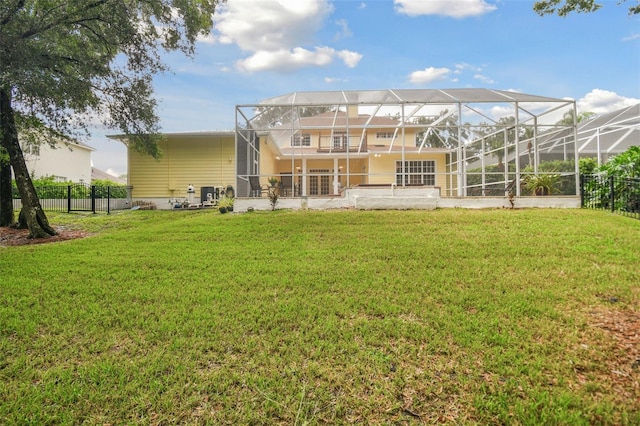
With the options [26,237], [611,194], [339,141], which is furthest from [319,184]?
[26,237]

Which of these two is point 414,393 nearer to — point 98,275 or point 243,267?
point 243,267

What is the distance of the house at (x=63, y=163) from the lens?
22141 millimetres

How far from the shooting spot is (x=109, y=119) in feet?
38.4

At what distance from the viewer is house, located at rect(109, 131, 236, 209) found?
17.2m

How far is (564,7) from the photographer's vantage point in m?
6.16

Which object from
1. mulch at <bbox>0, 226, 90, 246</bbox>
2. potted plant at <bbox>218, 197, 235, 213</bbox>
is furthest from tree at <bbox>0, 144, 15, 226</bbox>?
potted plant at <bbox>218, 197, 235, 213</bbox>

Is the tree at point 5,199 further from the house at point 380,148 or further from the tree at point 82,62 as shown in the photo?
the house at point 380,148

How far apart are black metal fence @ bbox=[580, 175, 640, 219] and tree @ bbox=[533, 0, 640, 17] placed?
230 inches

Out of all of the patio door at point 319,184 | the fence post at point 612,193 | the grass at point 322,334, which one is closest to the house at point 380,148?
the patio door at point 319,184

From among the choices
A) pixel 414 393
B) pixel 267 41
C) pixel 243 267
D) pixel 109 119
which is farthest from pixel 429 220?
pixel 267 41

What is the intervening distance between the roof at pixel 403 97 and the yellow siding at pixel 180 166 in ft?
19.2

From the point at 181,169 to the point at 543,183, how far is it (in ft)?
53.7

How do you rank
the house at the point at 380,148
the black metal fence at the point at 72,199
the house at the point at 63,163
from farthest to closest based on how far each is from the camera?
the house at the point at 63,163
the black metal fence at the point at 72,199
the house at the point at 380,148

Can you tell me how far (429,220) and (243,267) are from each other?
553 cm
